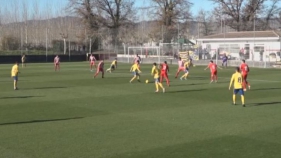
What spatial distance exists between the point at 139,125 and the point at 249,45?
48.8 m

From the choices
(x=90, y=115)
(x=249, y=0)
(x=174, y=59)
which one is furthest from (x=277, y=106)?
(x=249, y=0)

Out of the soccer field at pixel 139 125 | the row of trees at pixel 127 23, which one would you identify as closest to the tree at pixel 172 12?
the row of trees at pixel 127 23

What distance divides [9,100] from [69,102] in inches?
121

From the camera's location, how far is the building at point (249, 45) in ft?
179

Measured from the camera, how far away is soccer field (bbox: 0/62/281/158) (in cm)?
1041

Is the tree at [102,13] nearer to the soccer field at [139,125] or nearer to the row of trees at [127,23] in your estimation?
the row of trees at [127,23]

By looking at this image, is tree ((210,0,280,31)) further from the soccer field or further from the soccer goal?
the soccer field

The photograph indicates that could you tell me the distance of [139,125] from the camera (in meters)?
13.7

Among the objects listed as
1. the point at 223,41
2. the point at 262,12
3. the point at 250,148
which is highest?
the point at 262,12

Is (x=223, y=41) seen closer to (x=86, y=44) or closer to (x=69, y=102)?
(x=86, y=44)

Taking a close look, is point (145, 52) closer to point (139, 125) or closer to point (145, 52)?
point (145, 52)

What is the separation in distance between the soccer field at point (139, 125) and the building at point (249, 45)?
1319 inches

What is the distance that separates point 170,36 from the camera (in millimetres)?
76000

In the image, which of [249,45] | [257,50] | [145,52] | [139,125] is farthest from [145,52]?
[139,125]
